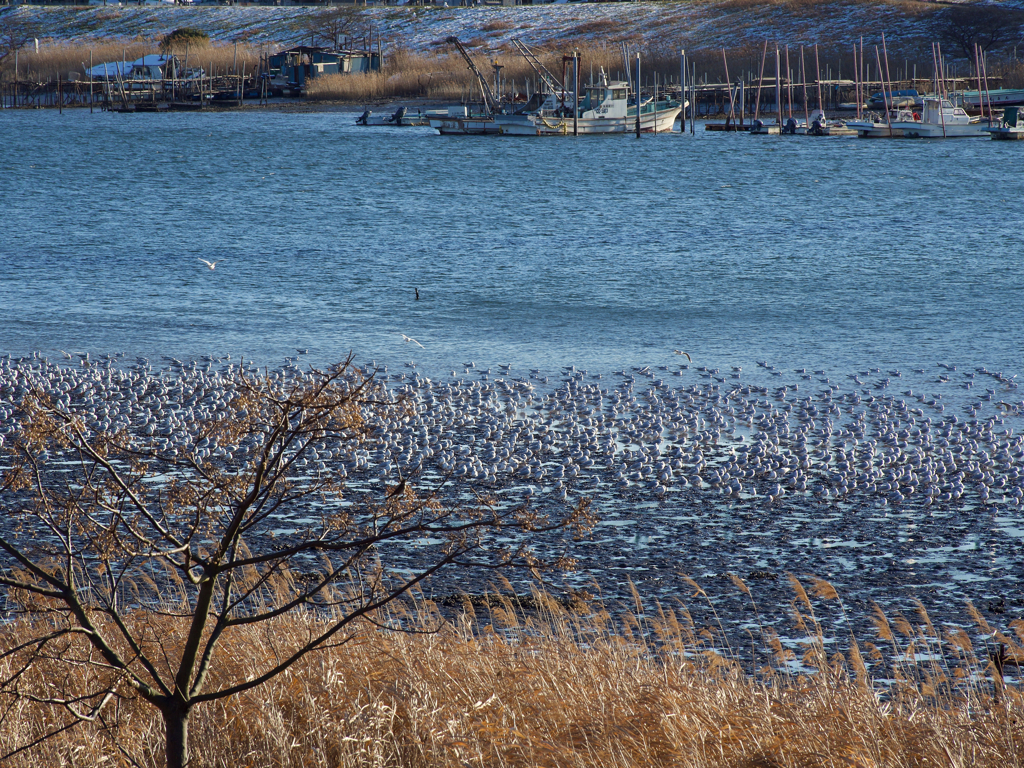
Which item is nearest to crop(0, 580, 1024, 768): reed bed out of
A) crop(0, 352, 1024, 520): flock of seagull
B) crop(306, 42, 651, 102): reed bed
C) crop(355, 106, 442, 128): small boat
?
crop(0, 352, 1024, 520): flock of seagull

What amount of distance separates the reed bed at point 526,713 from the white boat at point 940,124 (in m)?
70.2

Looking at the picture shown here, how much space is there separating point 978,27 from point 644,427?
104 meters

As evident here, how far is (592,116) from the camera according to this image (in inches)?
3009

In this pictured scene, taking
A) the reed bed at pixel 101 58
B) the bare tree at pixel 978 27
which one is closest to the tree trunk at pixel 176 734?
the bare tree at pixel 978 27

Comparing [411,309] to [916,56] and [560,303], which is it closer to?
[560,303]

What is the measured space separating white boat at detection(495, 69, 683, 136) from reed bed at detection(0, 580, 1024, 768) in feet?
237

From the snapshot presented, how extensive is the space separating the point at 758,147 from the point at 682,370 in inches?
2170

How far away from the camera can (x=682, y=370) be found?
14555 mm

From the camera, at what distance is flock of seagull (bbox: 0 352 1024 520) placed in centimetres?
970

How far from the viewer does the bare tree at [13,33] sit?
135337mm

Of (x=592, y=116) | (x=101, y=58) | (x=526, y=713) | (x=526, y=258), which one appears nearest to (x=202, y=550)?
(x=526, y=713)

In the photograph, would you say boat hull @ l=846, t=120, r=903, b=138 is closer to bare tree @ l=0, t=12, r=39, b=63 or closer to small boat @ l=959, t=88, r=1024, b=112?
small boat @ l=959, t=88, r=1024, b=112

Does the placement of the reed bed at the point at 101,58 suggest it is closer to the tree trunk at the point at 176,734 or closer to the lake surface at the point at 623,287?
the lake surface at the point at 623,287

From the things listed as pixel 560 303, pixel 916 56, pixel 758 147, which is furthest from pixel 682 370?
pixel 916 56
